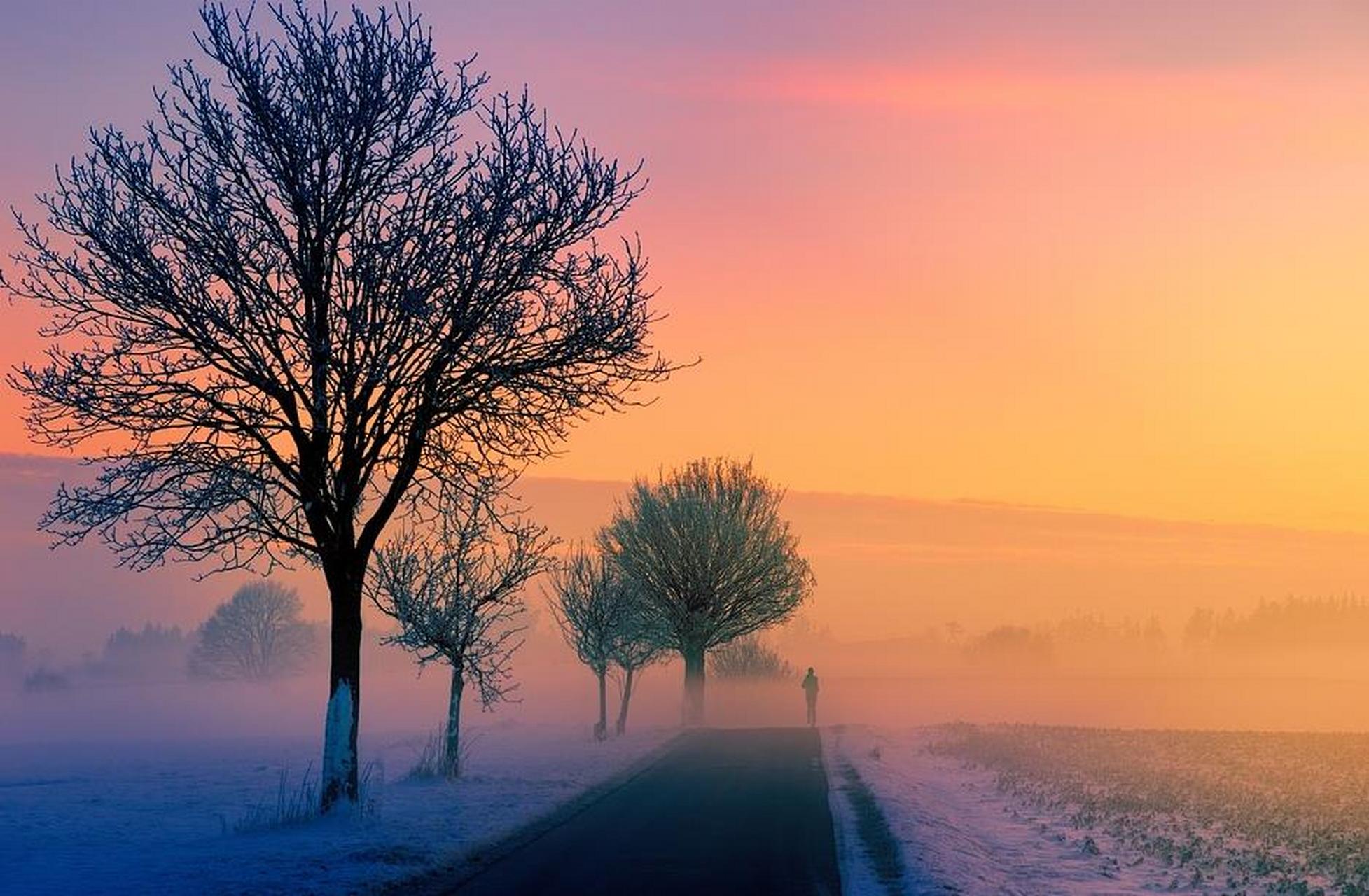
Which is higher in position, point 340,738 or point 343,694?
point 343,694

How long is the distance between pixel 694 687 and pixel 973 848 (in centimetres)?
3799

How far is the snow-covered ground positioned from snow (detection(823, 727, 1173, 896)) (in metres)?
6.18

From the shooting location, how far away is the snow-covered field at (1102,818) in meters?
17.6

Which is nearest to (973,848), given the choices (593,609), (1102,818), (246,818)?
(1102,818)

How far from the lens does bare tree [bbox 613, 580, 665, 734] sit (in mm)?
52844

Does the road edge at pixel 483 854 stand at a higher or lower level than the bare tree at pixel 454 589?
lower

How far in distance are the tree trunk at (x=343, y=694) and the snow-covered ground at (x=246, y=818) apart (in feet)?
2.26

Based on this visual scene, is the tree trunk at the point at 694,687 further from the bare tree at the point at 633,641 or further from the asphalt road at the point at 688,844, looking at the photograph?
the asphalt road at the point at 688,844

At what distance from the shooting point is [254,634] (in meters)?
126

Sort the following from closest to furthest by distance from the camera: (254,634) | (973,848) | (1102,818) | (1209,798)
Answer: (973,848)
(1102,818)
(1209,798)
(254,634)

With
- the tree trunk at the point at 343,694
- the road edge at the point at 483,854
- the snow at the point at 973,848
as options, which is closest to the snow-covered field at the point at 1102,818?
the snow at the point at 973,848

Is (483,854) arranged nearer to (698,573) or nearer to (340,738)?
(340,738)

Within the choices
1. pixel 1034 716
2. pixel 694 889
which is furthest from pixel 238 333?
pixel 1034 716

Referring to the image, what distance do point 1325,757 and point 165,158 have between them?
124 feet
